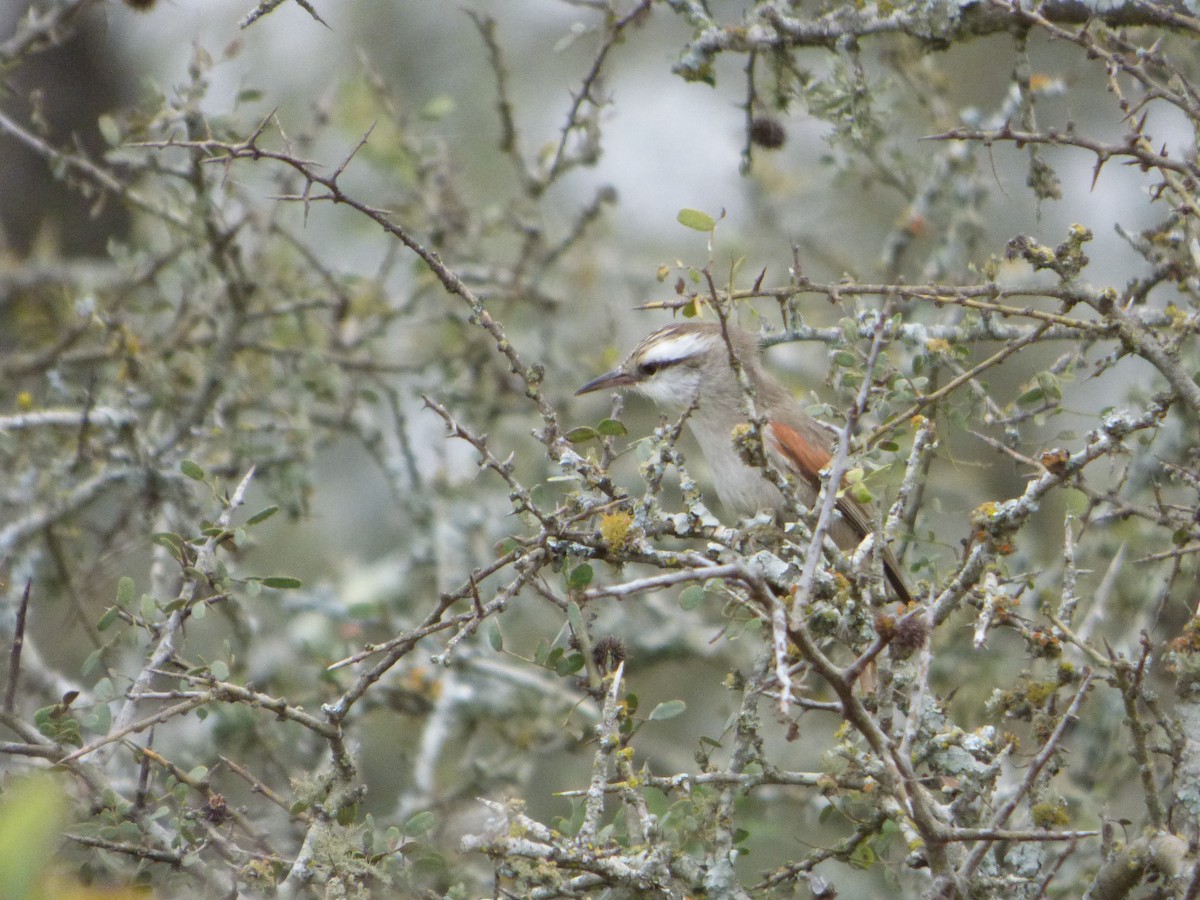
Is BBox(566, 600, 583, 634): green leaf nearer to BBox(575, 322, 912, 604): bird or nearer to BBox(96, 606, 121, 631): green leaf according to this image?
BBox(96, 606, 121, 631): green leaf

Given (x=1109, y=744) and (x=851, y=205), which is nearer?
(x=1109, y=744)

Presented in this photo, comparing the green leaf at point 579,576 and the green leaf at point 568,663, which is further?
the green leaf at point 568,663

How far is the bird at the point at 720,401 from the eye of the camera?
17.6ft

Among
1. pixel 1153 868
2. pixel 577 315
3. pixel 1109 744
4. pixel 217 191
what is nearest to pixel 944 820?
pixel 1153 868

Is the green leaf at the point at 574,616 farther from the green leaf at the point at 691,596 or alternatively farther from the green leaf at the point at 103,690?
the green leaf at the point at 103,690

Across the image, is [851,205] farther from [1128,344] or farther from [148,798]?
[148,798]

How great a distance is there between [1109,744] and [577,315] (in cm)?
472

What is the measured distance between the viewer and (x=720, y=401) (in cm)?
580

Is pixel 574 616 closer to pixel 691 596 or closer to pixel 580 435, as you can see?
pixel 691 596

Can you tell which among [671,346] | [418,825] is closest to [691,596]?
[418,825]

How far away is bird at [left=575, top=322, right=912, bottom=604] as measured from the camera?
5.35 m

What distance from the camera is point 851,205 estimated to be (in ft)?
36.4

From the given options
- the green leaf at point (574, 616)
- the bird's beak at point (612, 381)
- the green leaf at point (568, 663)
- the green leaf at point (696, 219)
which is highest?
the bird's beak at point (612, 381)

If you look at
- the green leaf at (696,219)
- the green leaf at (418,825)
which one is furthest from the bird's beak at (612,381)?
the green leaf at (418,825)
